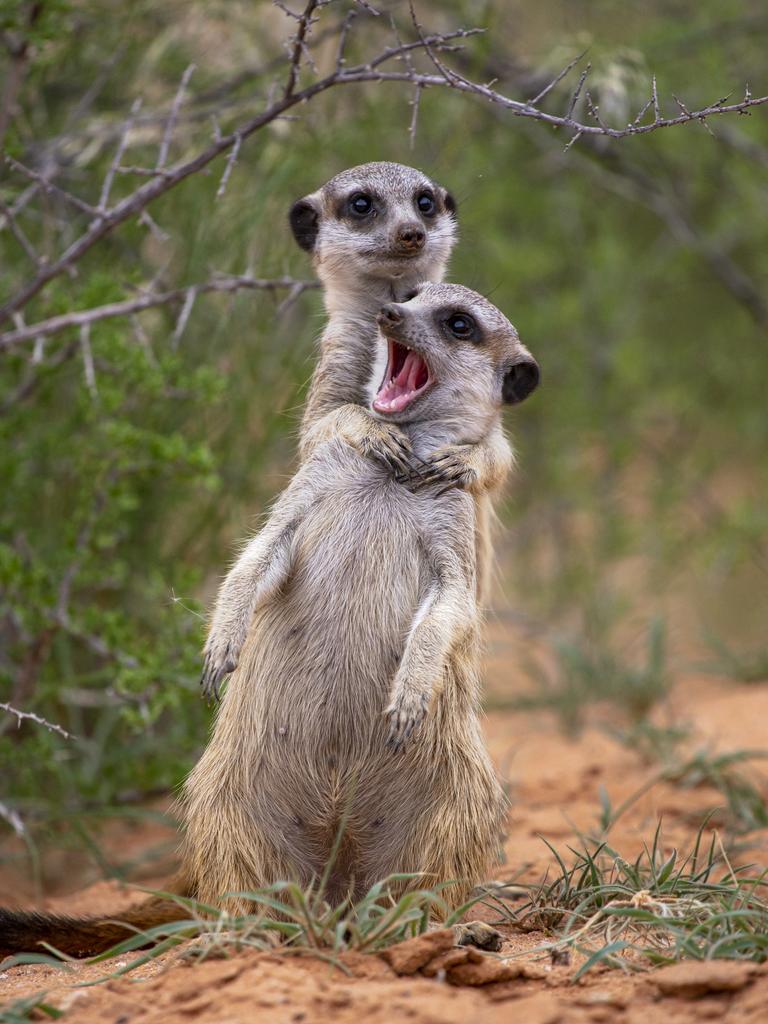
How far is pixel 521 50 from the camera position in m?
7.50

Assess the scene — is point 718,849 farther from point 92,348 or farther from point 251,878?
point 92,348

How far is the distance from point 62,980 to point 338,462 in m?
1.23

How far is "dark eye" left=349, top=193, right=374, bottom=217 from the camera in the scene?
3633 millimetres

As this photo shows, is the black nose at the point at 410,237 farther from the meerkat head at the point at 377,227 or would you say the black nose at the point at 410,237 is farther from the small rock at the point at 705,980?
the small rock at the point at 705,980

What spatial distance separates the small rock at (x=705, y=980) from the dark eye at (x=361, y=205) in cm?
234

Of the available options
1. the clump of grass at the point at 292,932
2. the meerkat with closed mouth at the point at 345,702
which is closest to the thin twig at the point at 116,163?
the meerkat with closed mouth at the point at 345,702

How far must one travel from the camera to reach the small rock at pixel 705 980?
77.2 inches

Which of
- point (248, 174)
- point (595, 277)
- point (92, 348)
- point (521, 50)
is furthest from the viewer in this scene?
point (521, 50)

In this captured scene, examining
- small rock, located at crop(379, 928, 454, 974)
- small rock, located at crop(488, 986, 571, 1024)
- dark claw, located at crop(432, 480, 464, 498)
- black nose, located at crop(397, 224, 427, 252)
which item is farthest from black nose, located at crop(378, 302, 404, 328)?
small rock, located at crop(488, 986, 571, 1024)

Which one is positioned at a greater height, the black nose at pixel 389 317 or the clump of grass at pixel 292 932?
the black nose at pixel 389 317

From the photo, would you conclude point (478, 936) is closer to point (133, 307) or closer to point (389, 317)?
point (389, 317)

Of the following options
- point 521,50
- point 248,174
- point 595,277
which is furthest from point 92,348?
point 521,50

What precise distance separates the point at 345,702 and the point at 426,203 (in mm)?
1706

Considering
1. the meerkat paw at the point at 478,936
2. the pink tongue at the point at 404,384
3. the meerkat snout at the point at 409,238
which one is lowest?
the meerkat paw at the point at 478,936
